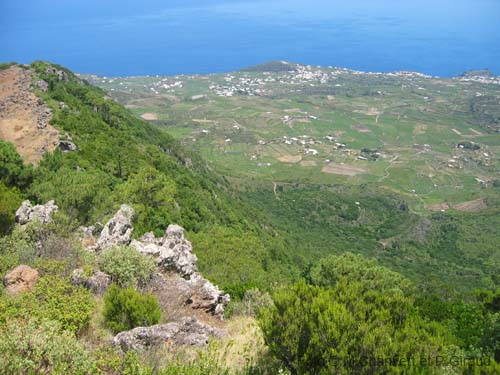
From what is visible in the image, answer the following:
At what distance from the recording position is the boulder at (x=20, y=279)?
11398 mm

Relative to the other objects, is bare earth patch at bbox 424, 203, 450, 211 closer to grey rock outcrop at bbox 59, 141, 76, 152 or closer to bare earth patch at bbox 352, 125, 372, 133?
bare earth patch at bbox 352, 125, 372, 133

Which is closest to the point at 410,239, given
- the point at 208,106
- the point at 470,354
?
the point at 470,354

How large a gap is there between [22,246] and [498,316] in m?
14.9

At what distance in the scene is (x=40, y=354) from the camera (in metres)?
7.35

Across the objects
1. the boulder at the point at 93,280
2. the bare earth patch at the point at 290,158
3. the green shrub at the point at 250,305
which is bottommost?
the bare earth patch at the point at 290,158

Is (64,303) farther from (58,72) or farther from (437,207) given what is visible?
(437,207)

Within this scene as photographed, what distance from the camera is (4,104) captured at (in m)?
42.6

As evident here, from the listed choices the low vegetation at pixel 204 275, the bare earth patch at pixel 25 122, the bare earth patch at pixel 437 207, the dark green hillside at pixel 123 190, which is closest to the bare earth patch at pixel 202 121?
the bare earth patch at pixel 437 207

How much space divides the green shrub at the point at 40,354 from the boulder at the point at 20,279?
3747 millimetres

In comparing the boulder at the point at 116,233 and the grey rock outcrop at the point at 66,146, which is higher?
the boulder at the point at 116,233

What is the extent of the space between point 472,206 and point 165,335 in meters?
118

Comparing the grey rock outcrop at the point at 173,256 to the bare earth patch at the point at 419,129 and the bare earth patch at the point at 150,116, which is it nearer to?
the bare earth patch at the point at 150,116

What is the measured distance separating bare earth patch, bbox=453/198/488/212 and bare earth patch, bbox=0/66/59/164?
10307cm

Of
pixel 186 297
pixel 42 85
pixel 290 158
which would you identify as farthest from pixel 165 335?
pixel 290 158
